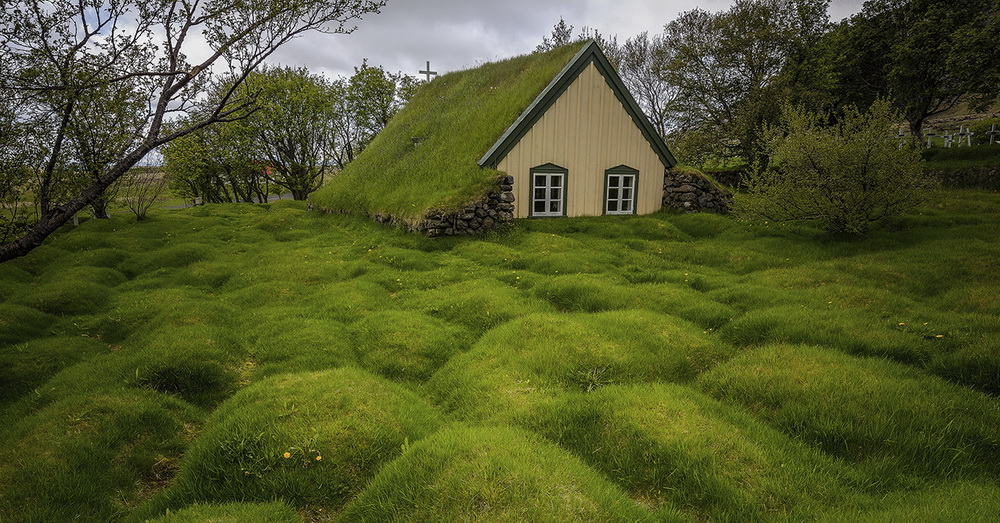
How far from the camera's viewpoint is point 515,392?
601cm

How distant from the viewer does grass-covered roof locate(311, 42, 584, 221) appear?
1761cm

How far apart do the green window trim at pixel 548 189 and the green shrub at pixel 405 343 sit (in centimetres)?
1054

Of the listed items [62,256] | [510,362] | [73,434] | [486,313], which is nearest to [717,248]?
[486,313]

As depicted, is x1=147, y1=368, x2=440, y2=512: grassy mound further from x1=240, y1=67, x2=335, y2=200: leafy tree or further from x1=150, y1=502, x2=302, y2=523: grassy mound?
x1=240, y1=67, x2=335, y2=200: leafy tree

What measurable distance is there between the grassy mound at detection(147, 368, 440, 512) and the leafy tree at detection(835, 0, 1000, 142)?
28.9 m

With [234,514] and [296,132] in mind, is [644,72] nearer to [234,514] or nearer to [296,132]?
[296,132]

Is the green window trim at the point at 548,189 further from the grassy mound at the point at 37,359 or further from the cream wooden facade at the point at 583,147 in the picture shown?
the grassy mound at the point at 37,359

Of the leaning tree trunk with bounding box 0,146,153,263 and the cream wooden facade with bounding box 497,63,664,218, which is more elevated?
the cream wooden facade with bounding box 497,63,664,218

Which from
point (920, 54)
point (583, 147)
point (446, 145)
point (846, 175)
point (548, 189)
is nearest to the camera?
point (846, 175)

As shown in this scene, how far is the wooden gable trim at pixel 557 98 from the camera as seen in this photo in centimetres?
1756

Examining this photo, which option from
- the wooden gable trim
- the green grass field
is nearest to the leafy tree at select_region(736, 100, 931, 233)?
the green grass field

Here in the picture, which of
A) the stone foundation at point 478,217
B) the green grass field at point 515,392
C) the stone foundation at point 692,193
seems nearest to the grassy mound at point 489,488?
the green grass field at point 515,392

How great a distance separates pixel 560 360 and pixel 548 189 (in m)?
12.9

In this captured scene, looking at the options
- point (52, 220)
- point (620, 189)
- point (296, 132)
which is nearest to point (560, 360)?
point (52, 220)
